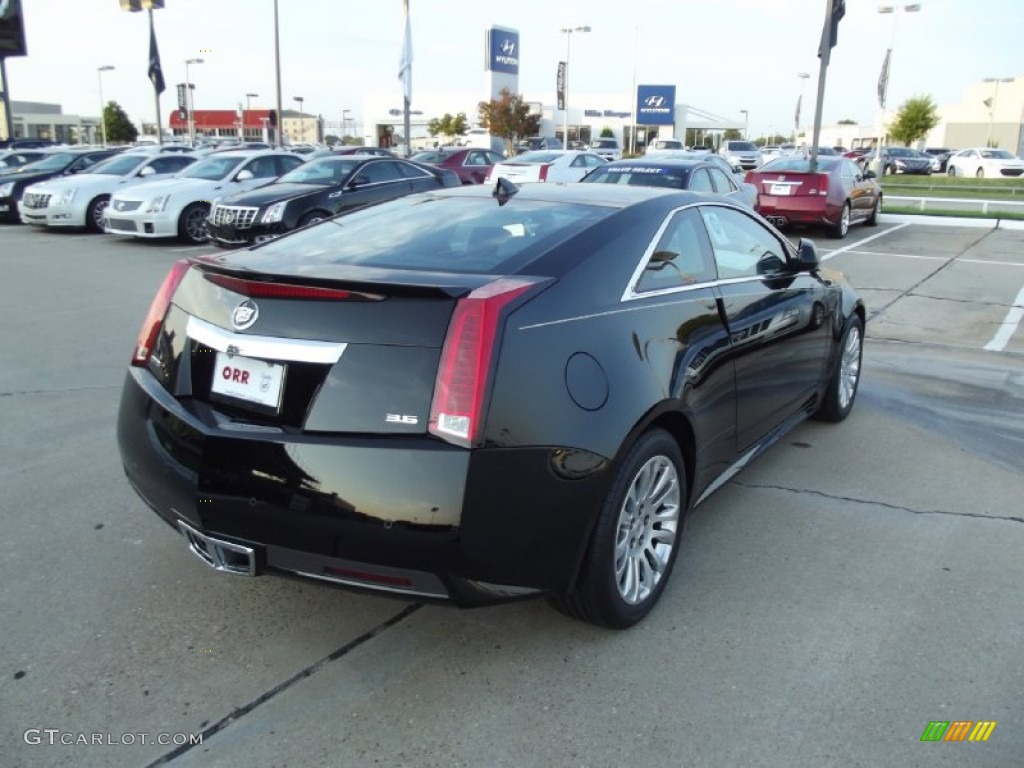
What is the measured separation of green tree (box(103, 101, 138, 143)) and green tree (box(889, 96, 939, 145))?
64433 millimetres

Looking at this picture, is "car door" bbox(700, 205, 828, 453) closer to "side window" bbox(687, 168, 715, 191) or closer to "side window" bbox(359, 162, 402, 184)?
"side window" bbox(687, 168, 715, 191)

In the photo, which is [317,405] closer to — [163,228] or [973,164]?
[163,228]

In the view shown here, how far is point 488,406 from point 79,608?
1.84 m

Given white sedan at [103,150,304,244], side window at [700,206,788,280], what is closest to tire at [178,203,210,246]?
white sedan at [103,150,304,244]

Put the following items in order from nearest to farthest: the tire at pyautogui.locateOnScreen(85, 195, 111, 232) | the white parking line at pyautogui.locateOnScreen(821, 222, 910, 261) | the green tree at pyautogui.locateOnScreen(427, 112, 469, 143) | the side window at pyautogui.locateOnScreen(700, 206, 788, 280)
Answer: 1. the side window at pyautogui.locateOnScreen(700, 206, 788, 280)
2. the white parking line at pyautogui.locateOnScreen(821, 222, 910, 261)
3. the tire at pyautogui.locateOnScreen(85, 195, 111, 232)
4. the green tree at pyautogui.locateOnScreen(427, 112, 469, 143)

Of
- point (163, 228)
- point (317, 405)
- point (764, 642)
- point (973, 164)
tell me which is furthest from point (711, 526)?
point (973, 164)

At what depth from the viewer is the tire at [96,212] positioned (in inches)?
653

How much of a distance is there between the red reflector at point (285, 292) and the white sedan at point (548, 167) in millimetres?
15046

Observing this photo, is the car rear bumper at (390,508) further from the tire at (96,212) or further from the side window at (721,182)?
the tire at (96,212)

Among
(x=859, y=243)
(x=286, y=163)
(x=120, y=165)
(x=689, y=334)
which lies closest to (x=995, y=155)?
(x=859, y=243)

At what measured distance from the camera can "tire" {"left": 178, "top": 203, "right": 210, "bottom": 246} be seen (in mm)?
15047

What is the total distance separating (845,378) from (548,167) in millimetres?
13370

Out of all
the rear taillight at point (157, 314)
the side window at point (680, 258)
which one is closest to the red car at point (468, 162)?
the side window at point (680, 258)

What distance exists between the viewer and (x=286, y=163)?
55.6 ft
